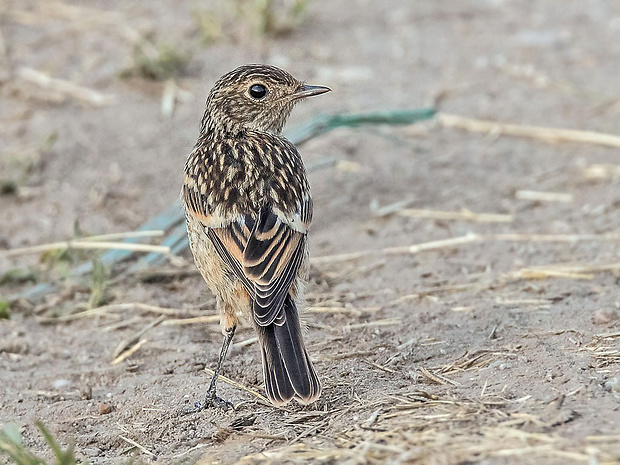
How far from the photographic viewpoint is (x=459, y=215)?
8.12 meters

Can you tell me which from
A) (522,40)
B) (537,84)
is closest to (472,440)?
(537,84)

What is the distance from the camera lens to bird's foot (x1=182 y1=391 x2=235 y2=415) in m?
5.02

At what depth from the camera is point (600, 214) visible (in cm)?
795

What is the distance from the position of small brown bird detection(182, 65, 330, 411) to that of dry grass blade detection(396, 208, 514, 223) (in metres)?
2.20

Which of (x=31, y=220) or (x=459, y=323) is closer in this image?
(x=459, y=323)

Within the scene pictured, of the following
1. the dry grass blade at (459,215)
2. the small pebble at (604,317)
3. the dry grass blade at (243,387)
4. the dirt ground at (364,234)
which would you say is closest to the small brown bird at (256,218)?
the dry grass blade at (243,387)

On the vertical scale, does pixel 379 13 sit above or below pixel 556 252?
above

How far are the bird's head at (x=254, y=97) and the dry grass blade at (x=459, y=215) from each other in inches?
90.5

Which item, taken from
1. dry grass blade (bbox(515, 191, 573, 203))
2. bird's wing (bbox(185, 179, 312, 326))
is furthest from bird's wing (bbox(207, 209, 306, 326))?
dry grass blade (bbox(515, 191, 573, 203))

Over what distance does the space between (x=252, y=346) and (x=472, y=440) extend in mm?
2422

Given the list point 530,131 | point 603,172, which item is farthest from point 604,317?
point 530,131

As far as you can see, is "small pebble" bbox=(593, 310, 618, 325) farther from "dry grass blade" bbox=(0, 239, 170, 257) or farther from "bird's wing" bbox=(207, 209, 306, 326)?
"dry grass blade" bbox=(0, 239, 170, 257)

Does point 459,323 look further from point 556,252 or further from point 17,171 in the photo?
point 17,171

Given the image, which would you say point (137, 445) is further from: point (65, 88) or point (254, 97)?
point (65, 88)
